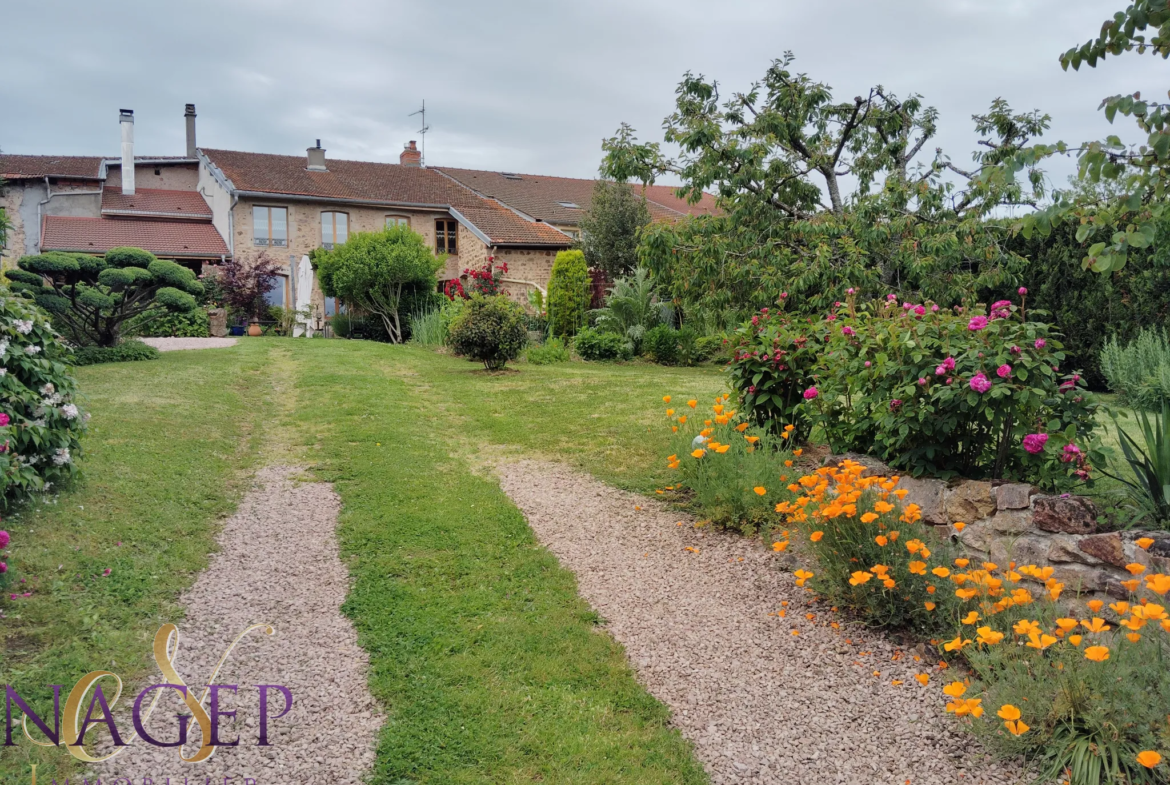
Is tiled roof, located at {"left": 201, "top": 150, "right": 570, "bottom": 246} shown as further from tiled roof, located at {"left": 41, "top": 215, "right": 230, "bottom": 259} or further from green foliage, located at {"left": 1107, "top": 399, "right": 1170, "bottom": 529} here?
green foliage, located at {"left": 1107, "top": 399, "right": 1170, "bottom": 529}

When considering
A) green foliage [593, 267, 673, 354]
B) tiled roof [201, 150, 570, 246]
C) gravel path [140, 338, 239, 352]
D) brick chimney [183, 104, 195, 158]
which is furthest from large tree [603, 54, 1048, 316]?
brick chimney [183, 104, 195, 158]

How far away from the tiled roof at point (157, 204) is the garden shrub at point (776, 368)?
25271 millimetres

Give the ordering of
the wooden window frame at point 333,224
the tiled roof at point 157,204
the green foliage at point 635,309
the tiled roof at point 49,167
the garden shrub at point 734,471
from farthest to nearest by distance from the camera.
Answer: the tiled roof at point 157,204, the wooden window frame at point 333,224, the tiled roof at point 49,167, the green foliage at point 635,309, the garden shrub at point 734,471

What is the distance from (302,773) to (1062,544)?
3.46 meters

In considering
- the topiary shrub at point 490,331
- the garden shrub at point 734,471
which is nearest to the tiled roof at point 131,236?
the topiary shrub at point 490,331

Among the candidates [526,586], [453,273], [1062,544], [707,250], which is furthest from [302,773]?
[453,273]

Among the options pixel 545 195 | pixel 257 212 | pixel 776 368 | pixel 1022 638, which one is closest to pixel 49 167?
pixel 257 212

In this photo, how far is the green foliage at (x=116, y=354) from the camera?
37.1ft

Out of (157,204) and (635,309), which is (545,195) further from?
(635,309)

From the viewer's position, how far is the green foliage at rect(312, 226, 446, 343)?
64.1 feet

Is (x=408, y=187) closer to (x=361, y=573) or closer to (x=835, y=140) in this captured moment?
(x=835, y=140)

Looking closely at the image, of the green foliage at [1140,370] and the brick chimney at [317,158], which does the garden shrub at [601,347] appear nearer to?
the green foliage at [1140,370]


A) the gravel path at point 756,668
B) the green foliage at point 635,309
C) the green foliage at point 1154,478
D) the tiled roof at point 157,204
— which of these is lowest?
the gravel path at point 756,668

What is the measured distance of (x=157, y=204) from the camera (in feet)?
87.1
